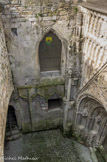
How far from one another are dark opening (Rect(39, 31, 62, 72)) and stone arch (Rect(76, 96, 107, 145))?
2173 millimetres

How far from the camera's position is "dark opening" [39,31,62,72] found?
20.9 ft

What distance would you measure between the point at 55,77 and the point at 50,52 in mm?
1308

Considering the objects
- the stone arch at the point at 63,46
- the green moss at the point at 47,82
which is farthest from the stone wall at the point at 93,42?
the green moss at the point at 47,82

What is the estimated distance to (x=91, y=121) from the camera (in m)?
7.51

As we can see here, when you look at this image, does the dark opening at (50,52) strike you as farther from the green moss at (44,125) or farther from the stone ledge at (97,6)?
the green moss at (44,125)

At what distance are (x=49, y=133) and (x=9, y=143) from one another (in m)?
2.38

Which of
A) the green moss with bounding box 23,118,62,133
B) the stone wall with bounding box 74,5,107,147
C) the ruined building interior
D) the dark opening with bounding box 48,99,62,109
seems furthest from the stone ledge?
the green moss with bounding box 23,118,62,133

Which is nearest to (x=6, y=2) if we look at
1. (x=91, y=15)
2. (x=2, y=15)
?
(x=2, y=15)

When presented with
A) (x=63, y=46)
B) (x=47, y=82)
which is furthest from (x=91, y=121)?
(x=63, y=46)

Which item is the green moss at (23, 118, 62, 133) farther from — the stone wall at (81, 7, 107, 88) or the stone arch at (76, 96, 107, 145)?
the stone wall at (81, 7, 107, 88)

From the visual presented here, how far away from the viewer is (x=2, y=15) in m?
5.34

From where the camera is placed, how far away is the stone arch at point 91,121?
683 centimetres

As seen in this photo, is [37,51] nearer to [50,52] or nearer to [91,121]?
[50,52]

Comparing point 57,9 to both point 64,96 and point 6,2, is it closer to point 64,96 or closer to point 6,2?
point 6,2
